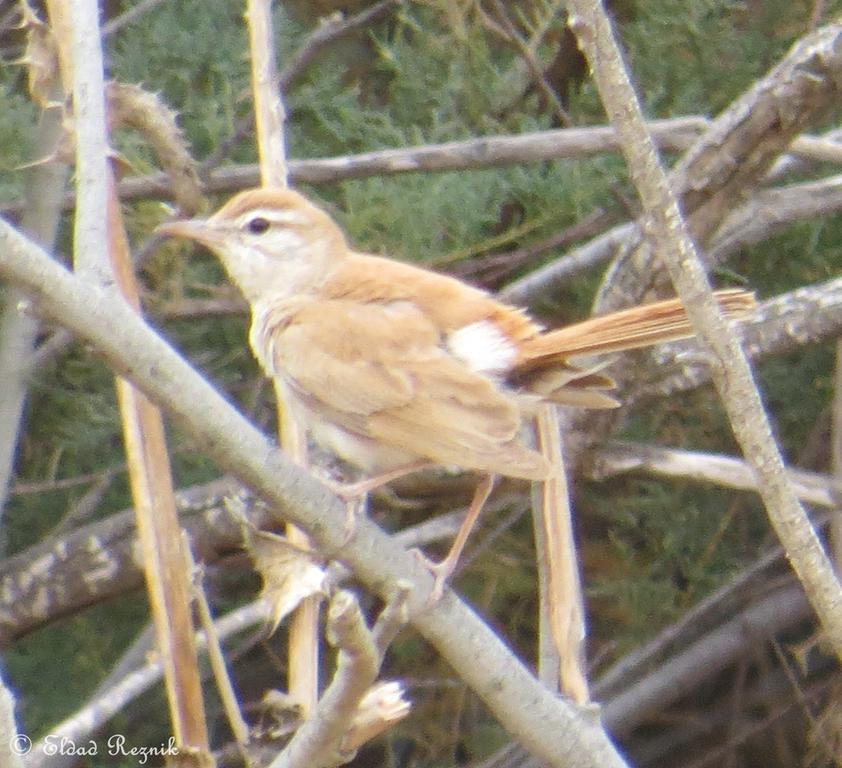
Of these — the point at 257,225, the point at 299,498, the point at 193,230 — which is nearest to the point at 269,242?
the point at 257,225

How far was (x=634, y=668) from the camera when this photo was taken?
4375 millimetres

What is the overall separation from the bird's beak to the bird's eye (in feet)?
0.23

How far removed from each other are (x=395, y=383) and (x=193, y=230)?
26.4 inches

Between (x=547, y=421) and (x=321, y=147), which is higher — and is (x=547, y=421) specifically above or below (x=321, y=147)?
below

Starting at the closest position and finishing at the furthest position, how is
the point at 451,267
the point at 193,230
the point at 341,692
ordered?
the point at 341,692 → the point at 193,230 → the point at 451,267

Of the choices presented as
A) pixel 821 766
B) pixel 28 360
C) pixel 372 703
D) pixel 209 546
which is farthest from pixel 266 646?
pixel 372 703

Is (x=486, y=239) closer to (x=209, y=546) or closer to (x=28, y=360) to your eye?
(x=209, y=546)

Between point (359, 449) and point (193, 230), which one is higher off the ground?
point (193, 230)

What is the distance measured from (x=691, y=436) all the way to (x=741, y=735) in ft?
3.41

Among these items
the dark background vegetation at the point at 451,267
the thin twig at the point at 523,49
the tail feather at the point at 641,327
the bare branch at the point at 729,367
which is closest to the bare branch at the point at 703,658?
the dark background vegetation at the point at 451,267

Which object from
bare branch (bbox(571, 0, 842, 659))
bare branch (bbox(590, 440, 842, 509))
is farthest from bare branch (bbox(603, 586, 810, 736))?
bare branch (bbox(571, 0, 842, 659))

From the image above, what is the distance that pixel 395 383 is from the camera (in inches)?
106

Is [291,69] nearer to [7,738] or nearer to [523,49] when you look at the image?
[523,49]

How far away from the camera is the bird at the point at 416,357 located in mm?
2438
